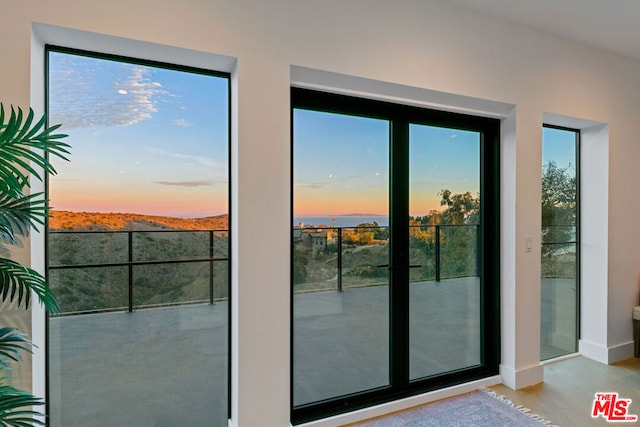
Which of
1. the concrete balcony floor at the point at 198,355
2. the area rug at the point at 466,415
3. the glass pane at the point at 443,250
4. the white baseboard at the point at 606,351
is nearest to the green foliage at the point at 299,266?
the concrete balcony floor at the point at 198,355

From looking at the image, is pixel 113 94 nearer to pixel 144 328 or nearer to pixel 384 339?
pixel 144 328

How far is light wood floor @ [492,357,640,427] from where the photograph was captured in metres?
2.58

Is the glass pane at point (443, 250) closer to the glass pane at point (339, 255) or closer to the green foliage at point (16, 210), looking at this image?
the glass pane at point (339, 255)

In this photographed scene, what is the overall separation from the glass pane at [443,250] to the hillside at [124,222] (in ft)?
4.94

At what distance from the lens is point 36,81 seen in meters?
1.76

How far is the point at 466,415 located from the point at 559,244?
82.1 inches

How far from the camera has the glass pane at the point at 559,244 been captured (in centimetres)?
354

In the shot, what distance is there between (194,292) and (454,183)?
215 cm

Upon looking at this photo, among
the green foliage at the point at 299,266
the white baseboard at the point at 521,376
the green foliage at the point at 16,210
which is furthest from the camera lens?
the white baseboard at the point at 521,376

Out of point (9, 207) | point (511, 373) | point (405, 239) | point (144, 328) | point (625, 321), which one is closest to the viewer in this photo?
point (9, 207)

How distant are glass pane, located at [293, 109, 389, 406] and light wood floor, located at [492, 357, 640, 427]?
3.81ft

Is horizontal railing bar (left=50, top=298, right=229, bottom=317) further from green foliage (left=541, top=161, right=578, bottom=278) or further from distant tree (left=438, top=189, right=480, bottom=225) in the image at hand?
green foliage (left=541, top=161, right=578, bottom=278)

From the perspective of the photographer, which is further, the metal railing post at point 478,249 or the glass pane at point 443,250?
the metal railing post at point 478,249

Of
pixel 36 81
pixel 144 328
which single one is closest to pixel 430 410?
pixel 144 328
